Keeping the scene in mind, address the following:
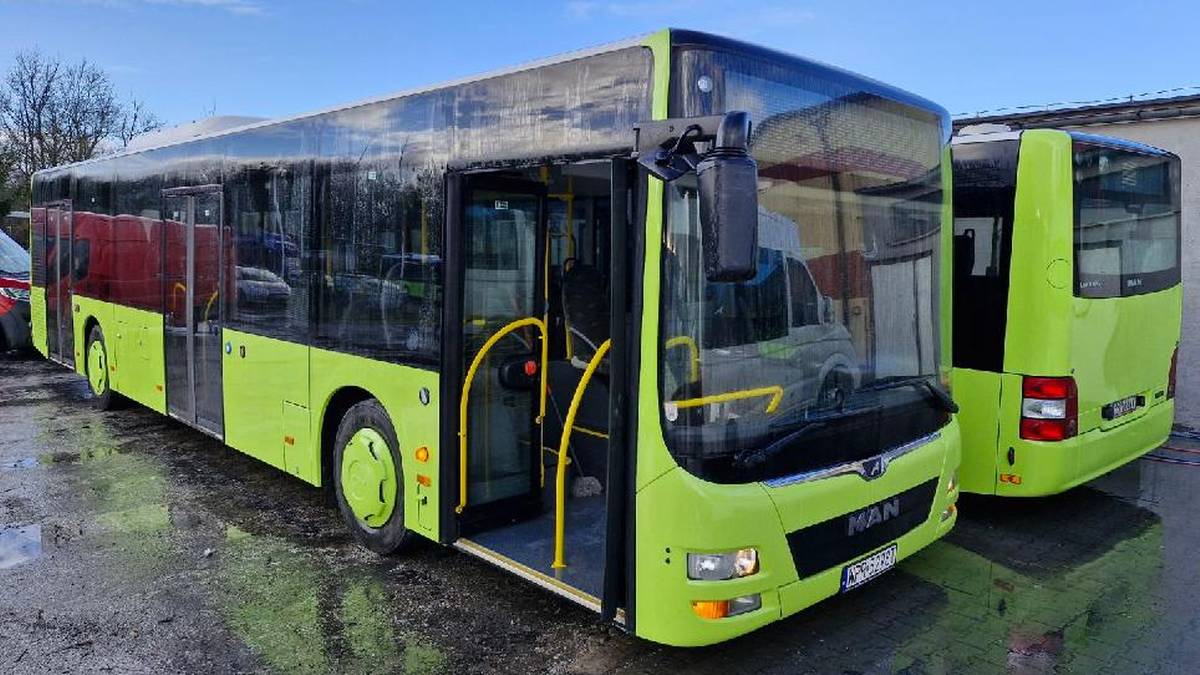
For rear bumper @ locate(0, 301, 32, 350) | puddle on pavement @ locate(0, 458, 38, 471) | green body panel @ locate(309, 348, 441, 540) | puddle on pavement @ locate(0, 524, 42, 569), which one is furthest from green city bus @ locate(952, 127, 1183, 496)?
rear bumper @ locate(0, 301, 32, 350)

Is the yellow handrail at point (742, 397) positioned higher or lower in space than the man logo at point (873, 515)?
higher

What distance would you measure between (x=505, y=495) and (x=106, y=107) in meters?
43.3

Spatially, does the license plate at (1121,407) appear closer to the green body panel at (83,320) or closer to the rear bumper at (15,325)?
the green body panel at (83,320)

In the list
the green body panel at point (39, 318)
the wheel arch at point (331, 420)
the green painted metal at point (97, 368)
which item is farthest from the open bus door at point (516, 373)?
the green body panel at point (39, 318)

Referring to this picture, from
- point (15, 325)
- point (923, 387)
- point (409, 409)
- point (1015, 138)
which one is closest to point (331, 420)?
point (409, 409)

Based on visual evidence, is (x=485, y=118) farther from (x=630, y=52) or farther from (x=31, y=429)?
(x=31, y=429)

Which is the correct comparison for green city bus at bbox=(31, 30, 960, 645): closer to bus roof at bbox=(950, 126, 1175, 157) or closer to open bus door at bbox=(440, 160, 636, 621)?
open bus door at bbox=(440, 160, 636, 621)

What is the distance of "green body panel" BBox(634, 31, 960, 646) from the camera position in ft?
11.8

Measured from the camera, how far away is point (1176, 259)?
7.32 metres

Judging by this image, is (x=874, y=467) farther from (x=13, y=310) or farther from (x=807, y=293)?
(x=13, y=310)

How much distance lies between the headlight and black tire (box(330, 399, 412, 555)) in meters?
2.18

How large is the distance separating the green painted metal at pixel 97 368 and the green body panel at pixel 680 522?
8140 mm

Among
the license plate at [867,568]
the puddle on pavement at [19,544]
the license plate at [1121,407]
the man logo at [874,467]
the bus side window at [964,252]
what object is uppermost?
the bus side window at [964,252]

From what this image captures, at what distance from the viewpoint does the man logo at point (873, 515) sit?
4078 mm
